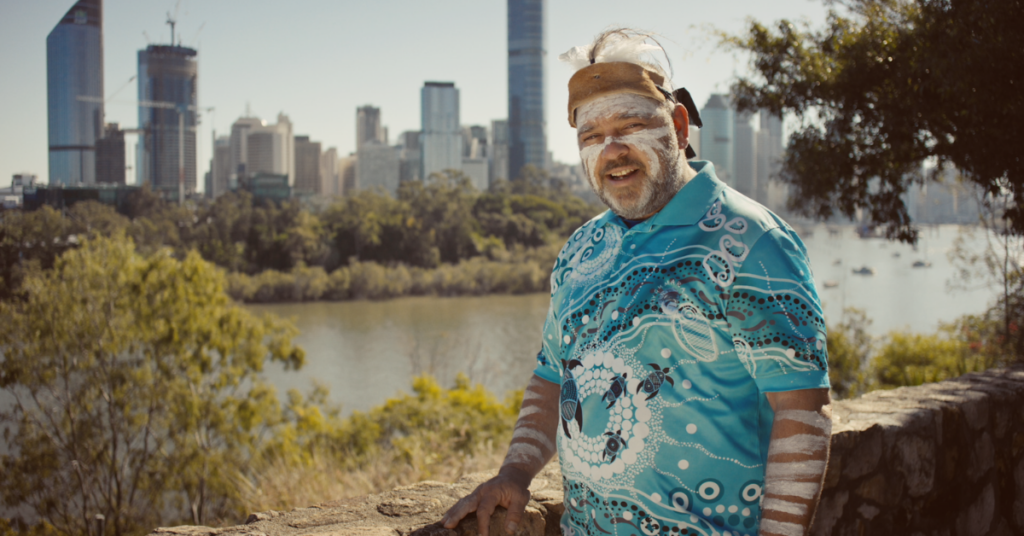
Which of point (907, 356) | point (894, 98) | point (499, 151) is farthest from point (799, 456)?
point (499, 151)

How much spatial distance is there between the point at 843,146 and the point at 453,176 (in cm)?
4952

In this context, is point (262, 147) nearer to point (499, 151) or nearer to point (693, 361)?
point (499, 151)

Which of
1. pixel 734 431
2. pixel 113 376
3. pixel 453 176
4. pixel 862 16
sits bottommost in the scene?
pixel 113 376

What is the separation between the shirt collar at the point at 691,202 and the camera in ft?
3.57

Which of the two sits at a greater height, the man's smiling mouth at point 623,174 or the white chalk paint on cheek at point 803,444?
the man's smiling mouth at point 623,174

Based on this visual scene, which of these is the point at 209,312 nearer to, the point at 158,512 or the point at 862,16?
the point at 158,512

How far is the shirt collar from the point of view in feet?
3.57

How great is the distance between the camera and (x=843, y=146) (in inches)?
202

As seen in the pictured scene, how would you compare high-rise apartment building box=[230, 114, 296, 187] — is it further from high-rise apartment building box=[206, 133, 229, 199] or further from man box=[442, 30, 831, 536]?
man box=[442, 30, 831, 536]

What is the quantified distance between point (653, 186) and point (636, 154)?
0.06 meters

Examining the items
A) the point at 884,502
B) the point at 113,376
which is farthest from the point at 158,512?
the point at 884,502

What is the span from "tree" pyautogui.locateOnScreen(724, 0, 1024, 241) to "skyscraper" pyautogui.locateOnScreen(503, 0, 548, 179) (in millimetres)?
121083

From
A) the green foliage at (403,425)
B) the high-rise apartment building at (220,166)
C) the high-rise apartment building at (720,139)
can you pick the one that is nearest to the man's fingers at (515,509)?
the green foliage at (403,425)

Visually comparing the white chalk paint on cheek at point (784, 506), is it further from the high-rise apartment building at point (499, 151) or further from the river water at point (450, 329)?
the high-rise apartment building at point (499, 151)
